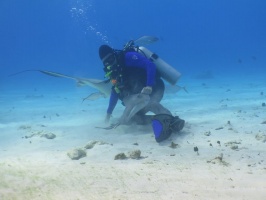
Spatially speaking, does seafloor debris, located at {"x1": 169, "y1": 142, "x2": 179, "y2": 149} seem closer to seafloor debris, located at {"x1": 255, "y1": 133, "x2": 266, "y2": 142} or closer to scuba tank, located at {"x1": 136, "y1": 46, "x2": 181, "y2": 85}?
seafloor debris, located at {"x1": 255, "y1": 133, "x2": 266, "y2": 142}

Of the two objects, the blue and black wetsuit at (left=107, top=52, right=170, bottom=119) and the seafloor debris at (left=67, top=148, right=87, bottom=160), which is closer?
the seafloor debris at (left=67, top=148, right=87, bottom=160)

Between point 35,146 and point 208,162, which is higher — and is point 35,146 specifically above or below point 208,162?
below

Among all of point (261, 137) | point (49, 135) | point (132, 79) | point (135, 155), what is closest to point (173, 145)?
point (135, 155)

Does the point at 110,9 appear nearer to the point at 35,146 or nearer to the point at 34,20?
the point at 34,20

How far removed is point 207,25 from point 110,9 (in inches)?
2733

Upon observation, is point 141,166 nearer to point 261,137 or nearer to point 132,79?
point 261,137

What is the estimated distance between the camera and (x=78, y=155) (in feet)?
16.0

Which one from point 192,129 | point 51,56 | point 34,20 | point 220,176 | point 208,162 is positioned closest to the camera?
point 220,176

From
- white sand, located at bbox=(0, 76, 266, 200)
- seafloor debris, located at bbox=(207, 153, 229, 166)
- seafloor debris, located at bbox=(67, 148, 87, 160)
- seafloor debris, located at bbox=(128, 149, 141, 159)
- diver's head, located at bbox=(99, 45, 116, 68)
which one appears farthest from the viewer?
diver's head, located at bbox=(99, 45, 116, 68)

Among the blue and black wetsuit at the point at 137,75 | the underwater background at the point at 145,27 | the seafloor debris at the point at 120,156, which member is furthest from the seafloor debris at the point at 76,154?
the underwater background at the point at 145,27

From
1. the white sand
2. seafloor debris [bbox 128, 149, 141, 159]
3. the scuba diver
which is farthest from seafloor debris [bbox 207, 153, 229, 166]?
the scuba diver

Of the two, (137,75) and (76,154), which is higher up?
(137,75)

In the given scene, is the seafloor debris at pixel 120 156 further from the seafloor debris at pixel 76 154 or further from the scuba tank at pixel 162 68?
the scuba tank at pixel 162 68

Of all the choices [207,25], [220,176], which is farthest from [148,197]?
[207,25]
